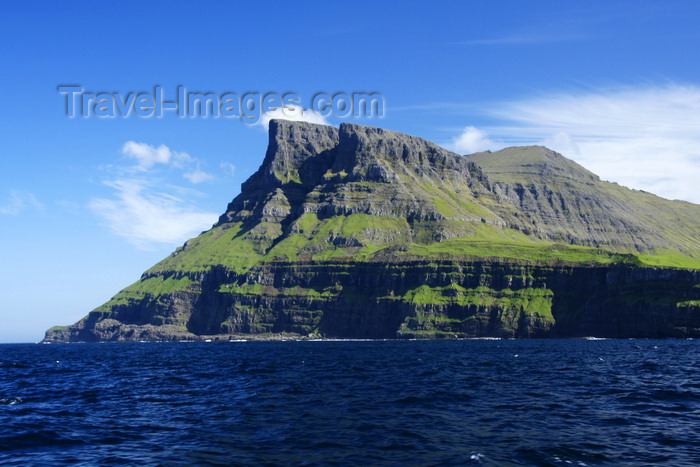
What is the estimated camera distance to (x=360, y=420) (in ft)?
147

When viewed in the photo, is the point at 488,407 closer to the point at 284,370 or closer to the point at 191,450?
the point at 191,450

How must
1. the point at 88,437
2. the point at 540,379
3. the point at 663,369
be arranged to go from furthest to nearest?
1. the point at 663,369
2. the point at 540,379
3. the point at 88,437

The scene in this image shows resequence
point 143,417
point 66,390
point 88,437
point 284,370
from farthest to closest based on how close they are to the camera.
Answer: point 284,370 → point 66,390 → point 143,417 → point 88,437

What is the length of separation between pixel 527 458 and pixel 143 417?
1165 inches

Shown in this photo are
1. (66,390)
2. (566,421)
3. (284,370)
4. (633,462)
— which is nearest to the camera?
(633,462)

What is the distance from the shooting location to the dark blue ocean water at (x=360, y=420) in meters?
34.2

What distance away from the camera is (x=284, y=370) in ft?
291

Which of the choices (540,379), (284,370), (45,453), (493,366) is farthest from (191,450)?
(493,366)

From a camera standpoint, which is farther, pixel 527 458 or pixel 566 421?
pixel 566 421

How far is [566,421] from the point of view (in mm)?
43000

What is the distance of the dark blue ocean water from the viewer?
34.2 meters

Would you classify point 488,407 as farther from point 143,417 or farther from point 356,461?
point 143,417

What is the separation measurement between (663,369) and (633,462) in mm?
A: 57166

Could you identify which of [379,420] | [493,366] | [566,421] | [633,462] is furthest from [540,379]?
[633,462]
